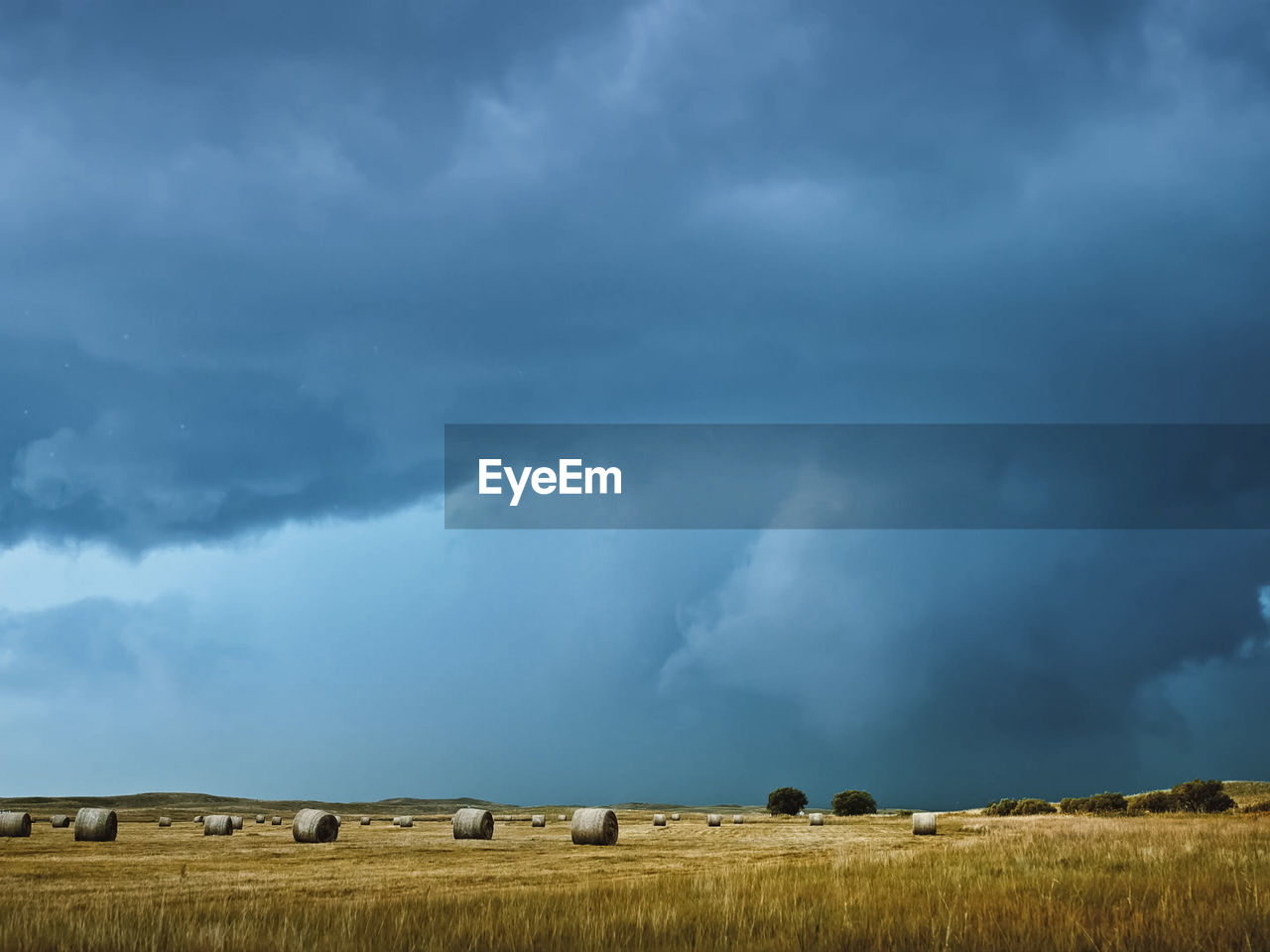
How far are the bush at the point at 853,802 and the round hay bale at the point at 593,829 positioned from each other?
192 ft

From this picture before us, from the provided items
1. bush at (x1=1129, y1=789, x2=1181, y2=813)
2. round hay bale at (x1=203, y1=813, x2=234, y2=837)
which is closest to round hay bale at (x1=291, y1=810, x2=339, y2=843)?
round hay bale at (x1=203, y1=813, x2=234, y2=837)

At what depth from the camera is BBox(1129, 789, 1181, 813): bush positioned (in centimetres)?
5531

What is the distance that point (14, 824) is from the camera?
3597 centimetres

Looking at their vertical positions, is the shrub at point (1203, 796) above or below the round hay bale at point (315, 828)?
below

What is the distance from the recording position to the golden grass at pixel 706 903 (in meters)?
7.70

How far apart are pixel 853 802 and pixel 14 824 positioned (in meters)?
67.2

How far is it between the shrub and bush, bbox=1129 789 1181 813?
1.15ft

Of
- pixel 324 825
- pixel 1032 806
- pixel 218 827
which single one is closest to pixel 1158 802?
pixel 1032 806

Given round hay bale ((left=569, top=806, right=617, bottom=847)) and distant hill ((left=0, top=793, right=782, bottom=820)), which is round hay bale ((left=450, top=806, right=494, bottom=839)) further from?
distant hill ((left=0, top=793, right=782, bottom=820))

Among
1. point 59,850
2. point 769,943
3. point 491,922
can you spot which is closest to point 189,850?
point 59,850

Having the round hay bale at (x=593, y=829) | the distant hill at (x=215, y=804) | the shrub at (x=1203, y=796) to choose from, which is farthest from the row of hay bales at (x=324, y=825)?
the distant hill at (x=215, y=804)

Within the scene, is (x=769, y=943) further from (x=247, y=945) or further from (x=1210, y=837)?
(x=1210, y=837)

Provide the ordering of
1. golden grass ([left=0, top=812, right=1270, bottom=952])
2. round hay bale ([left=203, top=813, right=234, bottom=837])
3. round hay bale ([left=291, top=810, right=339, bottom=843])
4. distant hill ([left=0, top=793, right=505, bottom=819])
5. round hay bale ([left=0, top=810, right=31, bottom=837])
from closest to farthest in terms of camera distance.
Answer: golden grass ([left=0, top=812, right=1270, bottom=952])
round hay bale ([left=291, top=810, right=339, bottom=843])
round hay bale ([left=0, top=810, right=31, bottom=837])
round hay bale ([left=203, top=813, right=234, bottom=837])
distant hill ([left=0, top=793, right=505, bottom=819])

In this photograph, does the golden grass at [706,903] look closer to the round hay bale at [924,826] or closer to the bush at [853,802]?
the round hay bale at [924,826]
